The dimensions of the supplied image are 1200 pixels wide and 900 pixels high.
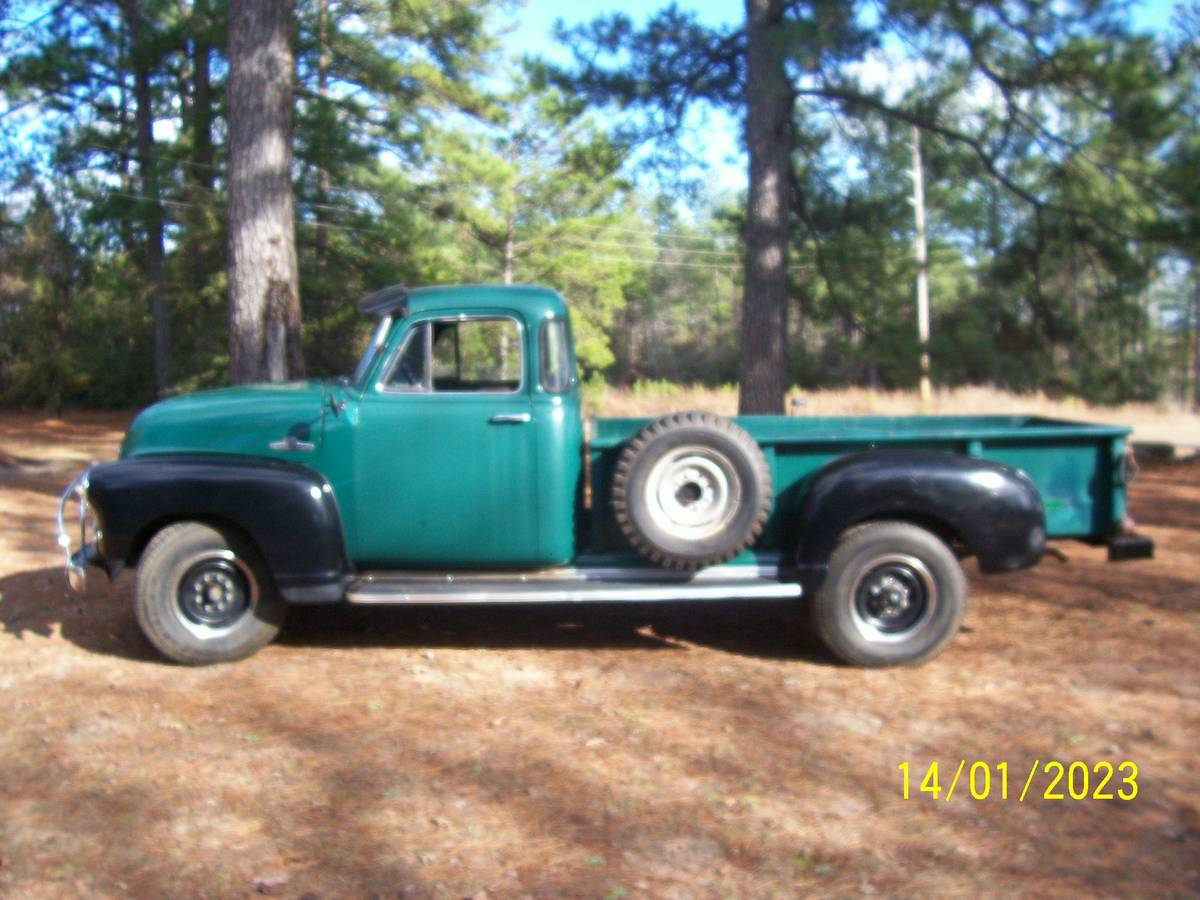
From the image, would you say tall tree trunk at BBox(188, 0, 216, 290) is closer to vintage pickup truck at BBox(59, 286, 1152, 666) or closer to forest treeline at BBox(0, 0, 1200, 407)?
forest treeline at BBox(0, 0, 1200, 407)

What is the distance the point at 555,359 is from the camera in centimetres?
563

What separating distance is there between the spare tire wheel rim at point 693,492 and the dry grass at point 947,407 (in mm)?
14266

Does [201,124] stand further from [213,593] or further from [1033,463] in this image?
[1033,463]

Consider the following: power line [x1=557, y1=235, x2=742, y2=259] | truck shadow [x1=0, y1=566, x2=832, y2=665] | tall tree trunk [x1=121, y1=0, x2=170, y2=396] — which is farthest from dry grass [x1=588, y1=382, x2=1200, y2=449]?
truck shadow [x1=0, y1=566, x2=832, y2=665]

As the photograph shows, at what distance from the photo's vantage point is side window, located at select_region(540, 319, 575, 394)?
5566mm

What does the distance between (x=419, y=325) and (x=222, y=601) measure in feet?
5.76

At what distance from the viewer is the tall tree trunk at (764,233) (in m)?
10.6

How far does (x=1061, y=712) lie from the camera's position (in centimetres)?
479

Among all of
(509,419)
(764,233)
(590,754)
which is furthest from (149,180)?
(590,754)

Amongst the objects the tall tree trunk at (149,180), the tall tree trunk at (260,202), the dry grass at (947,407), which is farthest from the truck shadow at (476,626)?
the tall tree trunk at (149,180)

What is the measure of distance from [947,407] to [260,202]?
1679 cm

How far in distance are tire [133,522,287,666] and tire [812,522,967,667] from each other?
2.87m

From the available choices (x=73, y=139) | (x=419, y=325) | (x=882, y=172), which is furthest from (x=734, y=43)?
(x=73, y=139)

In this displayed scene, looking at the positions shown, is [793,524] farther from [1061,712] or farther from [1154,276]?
[1154,276]
